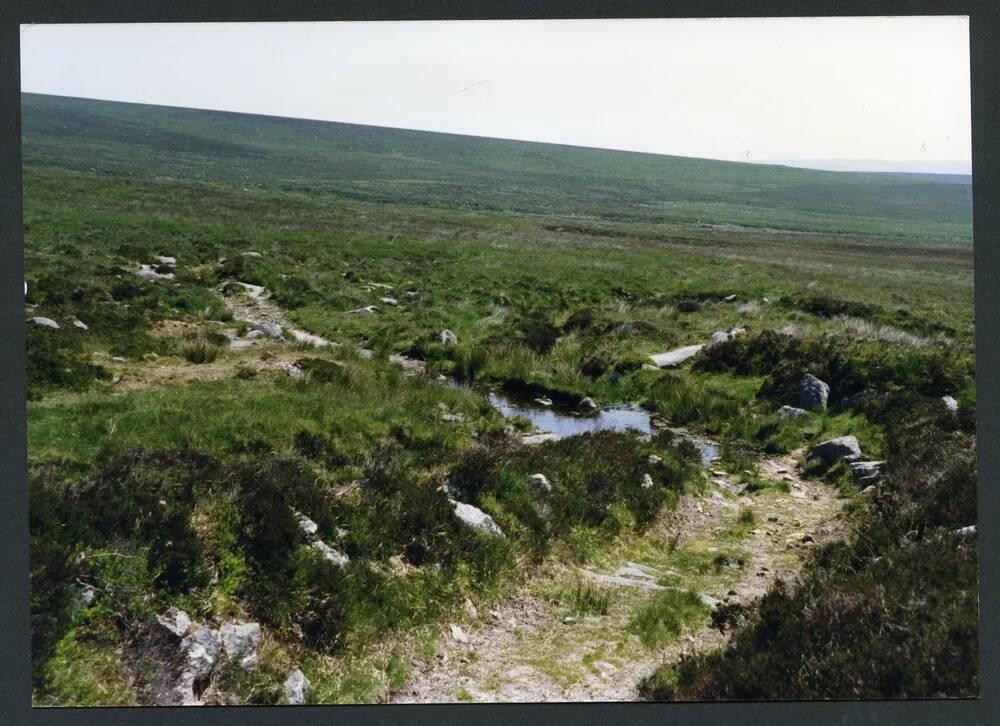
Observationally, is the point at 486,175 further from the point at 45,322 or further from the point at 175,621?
the point at 175,621

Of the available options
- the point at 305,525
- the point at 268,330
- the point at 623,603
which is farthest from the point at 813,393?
the point at 268,330

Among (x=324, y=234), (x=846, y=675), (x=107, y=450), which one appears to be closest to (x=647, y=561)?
(x=846, y=675)

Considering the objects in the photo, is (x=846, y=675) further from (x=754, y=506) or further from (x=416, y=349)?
(x=416, y=349)

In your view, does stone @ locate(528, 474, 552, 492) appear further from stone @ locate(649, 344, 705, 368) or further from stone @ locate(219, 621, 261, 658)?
stone @ locate(649, 344, 705, 368)

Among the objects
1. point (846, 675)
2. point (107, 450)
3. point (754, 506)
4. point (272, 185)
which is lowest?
point (846, 675)

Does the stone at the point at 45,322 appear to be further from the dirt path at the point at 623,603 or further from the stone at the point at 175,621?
the dirt path at the point at 623,603

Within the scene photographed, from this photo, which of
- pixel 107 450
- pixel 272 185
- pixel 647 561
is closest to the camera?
pixel 107 450

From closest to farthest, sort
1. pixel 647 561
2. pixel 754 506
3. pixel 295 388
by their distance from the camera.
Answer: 1. pixel 647 561
2. pixel 754 506
3. pixel 295 388
